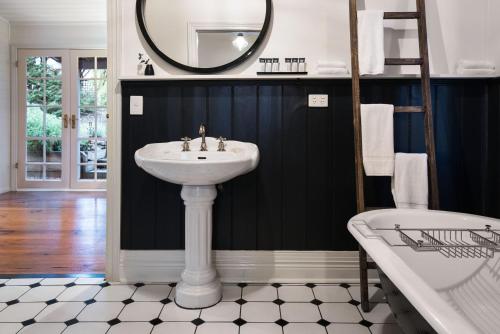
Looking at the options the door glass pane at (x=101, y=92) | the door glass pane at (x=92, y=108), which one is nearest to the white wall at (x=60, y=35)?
the door glass pane at (x=92, y=108)

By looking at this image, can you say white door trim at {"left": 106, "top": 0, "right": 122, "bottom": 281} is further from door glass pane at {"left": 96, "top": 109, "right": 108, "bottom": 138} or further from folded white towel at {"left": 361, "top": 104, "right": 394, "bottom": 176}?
door glass pane at {"left": 96, "top": 109, "right": 108, "bottom": 138}

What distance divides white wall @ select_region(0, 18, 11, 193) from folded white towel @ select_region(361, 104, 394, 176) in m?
5.18

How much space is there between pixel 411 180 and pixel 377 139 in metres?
0.29

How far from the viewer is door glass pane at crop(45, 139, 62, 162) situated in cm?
535

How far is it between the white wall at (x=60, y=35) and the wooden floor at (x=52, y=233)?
7.23 feet

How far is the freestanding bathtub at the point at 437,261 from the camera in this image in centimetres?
97

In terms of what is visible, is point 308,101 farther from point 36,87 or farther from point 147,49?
point 36,87

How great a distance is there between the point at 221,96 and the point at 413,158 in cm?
115

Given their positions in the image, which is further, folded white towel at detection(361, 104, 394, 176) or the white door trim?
the white door trim

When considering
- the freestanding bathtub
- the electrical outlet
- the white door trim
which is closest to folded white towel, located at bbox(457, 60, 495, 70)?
the electrical outlet

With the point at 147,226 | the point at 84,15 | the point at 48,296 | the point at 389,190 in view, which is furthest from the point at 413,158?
the point at 84,15

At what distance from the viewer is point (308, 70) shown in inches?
86.7

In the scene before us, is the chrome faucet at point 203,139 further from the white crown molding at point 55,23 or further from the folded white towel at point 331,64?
the white crown molding at point 55,23

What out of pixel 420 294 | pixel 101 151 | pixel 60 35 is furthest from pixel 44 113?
pixel 420 294
